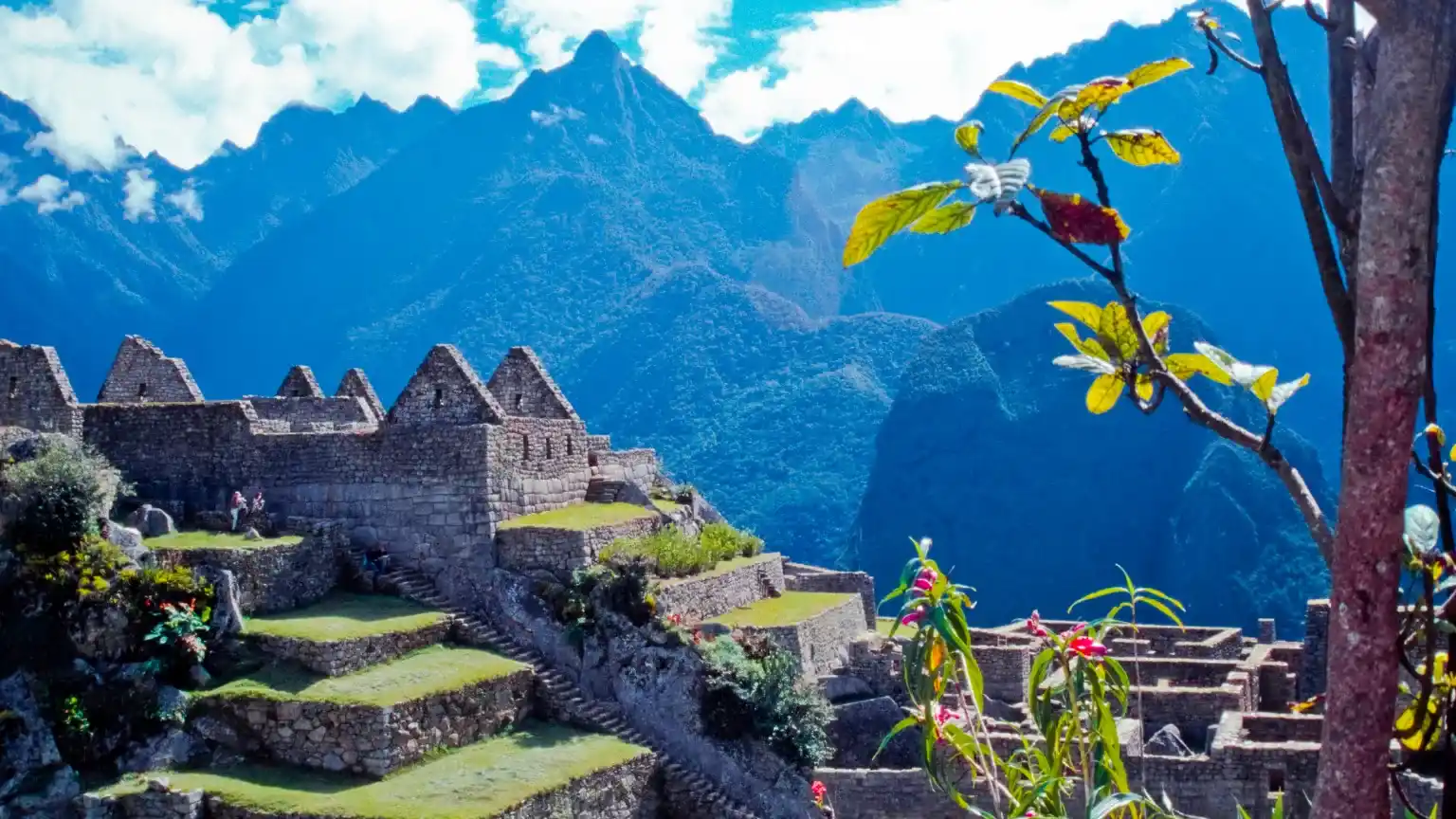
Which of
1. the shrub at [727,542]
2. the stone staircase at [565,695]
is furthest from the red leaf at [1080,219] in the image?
the shrub at [727,542]

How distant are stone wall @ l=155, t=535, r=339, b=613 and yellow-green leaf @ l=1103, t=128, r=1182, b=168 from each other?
58.7 feet

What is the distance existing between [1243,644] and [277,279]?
80.3 m

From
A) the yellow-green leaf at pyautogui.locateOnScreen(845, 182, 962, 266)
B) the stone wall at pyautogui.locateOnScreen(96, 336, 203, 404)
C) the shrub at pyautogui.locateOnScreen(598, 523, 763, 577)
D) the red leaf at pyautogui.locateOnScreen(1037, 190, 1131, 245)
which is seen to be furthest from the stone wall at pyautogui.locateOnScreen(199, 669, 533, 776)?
the red leaf at pyautogui.locateOnScreen(1037, 190, 1131, 245)

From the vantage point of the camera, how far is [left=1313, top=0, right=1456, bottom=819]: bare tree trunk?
118 inches

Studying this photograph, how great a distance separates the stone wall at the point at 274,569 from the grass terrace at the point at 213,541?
5.3 inches

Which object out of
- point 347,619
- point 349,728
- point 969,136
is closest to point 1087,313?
point 969,136

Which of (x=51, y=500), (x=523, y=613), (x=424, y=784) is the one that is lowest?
(x=424, y=784)

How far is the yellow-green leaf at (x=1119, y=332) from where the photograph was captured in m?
3.87

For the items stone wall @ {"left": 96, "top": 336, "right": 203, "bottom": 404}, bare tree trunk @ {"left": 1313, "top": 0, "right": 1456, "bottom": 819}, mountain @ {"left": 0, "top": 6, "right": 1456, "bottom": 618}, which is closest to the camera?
bare tree trunk @ {"left": 1313, "top": 0, "right": 1456, "bottom": 819}

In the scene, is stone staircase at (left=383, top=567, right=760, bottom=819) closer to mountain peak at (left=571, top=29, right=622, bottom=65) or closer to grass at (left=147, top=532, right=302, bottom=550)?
grass at (left=147, top=532, right=302, bottom=550)

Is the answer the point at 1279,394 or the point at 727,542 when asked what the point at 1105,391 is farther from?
the point at 727,542

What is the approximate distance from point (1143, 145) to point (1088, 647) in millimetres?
2310

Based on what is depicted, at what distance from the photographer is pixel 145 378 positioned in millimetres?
26625

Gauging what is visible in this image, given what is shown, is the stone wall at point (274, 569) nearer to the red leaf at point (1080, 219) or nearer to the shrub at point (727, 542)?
the shrub at point (727, 542)
